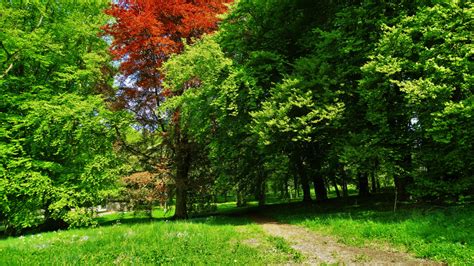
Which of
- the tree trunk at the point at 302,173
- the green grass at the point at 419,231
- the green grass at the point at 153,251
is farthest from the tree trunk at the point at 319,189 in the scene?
the green grass at the point at 153,251

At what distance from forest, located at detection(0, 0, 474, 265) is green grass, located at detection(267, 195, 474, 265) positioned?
0.06 m

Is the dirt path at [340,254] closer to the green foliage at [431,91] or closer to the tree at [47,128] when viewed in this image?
the green foliage at [431,91]

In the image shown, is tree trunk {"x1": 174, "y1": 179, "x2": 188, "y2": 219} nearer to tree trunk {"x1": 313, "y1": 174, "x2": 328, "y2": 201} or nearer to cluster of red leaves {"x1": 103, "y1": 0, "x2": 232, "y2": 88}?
cluster of red leaves {"x1": 103, "y1": 0, "x2": 232, "y2": 88}

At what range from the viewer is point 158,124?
66.7ft

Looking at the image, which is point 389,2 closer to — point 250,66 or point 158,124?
point 250,66

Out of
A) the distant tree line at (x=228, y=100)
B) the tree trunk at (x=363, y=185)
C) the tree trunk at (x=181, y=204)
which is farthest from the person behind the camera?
the tree trunk at (x=363, y=185)

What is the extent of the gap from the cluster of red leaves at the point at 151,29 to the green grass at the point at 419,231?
12.7m

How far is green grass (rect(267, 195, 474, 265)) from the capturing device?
7.44 metres

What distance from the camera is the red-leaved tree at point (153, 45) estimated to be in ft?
59.0

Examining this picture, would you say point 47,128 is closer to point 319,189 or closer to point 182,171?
point 182,171

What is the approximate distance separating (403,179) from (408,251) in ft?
26.3

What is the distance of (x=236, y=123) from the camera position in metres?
16.3

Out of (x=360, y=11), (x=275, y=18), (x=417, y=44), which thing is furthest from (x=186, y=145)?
(x=417, y=44)

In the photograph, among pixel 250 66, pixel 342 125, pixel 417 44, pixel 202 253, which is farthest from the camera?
pixel 250 66
